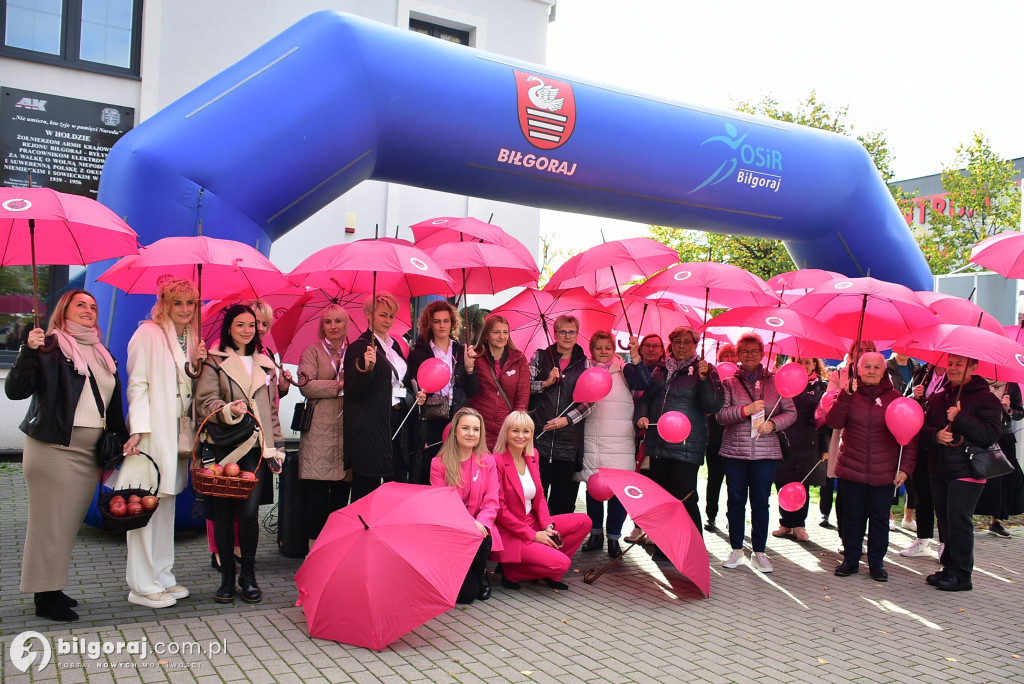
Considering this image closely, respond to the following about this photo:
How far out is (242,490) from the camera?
4.51 meters

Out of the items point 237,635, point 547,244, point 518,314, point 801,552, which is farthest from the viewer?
point 547,244

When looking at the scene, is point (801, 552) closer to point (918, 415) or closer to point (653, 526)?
point (918, 415)

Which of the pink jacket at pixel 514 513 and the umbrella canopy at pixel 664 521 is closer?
the umbrella canopy at pixel 664 521

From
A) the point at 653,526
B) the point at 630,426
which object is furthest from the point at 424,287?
the point at 653,526

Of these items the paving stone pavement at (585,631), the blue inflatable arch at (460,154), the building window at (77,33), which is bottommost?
the paving stone pavement at (585,631)

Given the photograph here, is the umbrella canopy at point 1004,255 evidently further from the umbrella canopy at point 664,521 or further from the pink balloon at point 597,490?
the pink balloon at point 597,490

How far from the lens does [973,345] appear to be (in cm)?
521

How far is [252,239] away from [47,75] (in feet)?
16.8

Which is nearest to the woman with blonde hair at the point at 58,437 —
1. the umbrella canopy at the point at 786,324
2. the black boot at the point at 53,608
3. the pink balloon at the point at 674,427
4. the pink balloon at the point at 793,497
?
the black boot at the point at 53,608

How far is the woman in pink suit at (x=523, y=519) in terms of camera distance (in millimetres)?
5238

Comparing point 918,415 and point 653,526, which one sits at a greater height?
point 918,415

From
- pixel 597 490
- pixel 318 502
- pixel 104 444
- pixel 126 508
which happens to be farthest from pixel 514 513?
pixel 104 444

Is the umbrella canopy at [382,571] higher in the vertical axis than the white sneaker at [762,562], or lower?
higher

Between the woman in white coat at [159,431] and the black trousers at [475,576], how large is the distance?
1.66m
